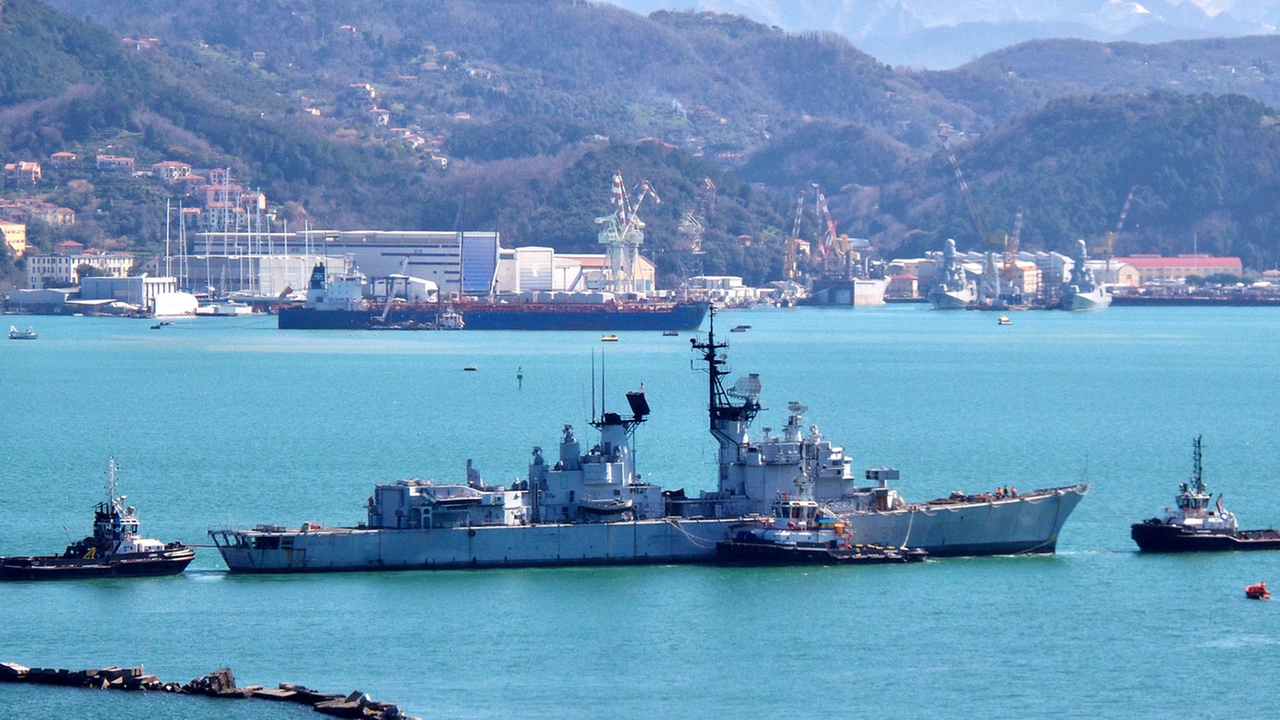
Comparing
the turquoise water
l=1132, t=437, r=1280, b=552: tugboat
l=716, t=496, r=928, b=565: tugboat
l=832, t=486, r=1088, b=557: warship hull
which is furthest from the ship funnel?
l=1132, t=437, r=1280, b=552: tugboat

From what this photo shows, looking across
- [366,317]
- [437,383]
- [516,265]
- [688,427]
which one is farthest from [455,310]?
[688,427]

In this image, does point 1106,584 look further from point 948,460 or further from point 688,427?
point 688,427

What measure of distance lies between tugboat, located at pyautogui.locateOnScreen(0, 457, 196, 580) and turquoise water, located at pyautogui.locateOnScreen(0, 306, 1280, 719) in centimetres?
34

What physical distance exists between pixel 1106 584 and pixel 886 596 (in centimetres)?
427

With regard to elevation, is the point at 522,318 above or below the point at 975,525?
above

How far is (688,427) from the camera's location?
6181 centimetres

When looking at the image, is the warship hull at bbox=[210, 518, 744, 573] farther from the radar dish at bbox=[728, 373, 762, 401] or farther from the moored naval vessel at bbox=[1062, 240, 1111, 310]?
the moored naval vessel at bbox=[1062, 240, 1111, 310]

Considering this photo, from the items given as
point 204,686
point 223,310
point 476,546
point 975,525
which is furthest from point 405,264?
point 204,686

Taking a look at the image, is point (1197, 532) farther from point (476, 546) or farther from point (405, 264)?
point (405, 264)

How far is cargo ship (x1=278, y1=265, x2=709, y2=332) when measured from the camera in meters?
140

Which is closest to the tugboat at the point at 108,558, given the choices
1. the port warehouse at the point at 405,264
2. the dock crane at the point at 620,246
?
the dock crane at the point at 620,246

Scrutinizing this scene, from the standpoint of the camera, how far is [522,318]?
14075 cm

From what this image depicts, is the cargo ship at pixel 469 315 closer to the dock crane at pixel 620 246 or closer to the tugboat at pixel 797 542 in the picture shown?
the dock crane at pixel 620 246

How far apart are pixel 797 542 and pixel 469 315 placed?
4134 inches
